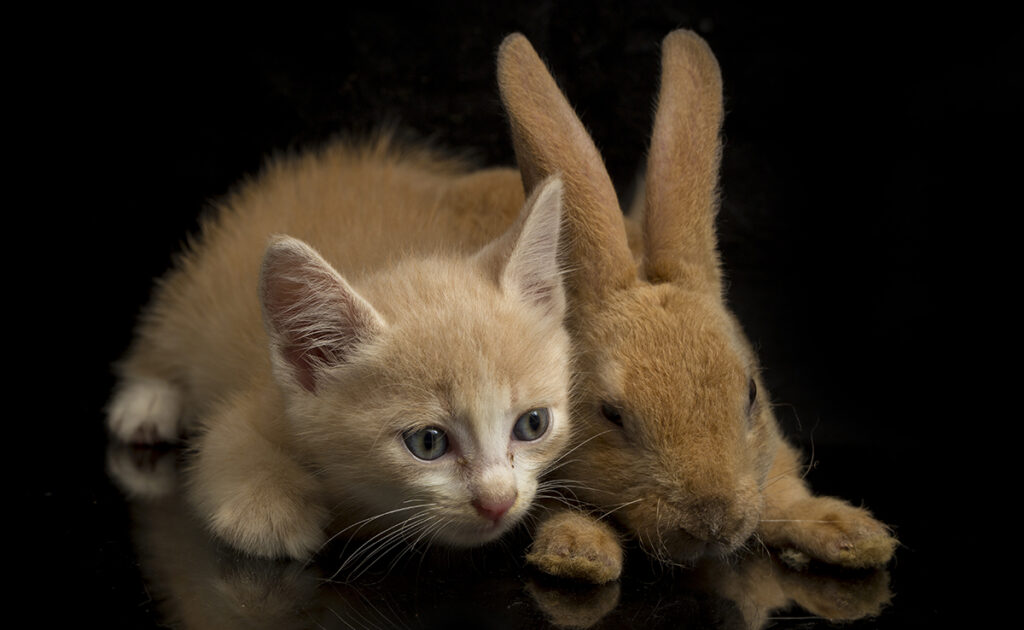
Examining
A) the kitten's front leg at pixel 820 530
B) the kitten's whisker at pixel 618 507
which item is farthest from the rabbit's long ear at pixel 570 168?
the kitten's front leg at pixel 820 530

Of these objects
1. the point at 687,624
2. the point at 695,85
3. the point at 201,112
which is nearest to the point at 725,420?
the point at 687,624

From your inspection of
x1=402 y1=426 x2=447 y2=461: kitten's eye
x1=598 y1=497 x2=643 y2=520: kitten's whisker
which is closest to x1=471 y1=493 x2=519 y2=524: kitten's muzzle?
x1=402 y1=426 x2=447 y2=461: kitten's eye

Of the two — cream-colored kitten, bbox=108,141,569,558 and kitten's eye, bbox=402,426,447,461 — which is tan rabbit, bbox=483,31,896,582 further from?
kitten's eye, bbox=402,426,447,461

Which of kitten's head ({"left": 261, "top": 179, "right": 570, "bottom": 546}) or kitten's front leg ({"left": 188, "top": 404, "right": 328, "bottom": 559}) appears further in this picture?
kitten's front leg ({"left": 188, "top": 404, "right": 328, "bottom": 559})

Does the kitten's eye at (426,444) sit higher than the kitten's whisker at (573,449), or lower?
higher

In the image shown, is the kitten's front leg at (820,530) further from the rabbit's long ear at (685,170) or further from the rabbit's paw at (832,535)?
the rabbit's long ear at (685,170)

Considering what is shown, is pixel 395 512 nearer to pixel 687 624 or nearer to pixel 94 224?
pixel 687 624

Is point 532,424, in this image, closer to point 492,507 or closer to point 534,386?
point 534,386
